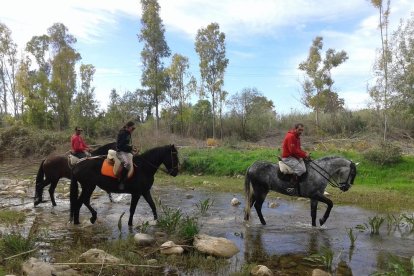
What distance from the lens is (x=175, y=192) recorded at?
56.1 ft

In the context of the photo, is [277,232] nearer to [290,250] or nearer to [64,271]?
[290,250]

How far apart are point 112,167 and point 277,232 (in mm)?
4570

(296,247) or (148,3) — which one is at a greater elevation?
(148,3)

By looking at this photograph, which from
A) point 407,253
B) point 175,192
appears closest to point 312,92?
point 175,192

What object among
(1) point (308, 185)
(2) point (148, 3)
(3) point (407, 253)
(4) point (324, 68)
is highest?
(2) point (148, 3)

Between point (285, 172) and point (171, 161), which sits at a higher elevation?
point (171, 161)

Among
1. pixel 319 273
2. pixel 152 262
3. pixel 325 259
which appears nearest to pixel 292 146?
pixel 325 259

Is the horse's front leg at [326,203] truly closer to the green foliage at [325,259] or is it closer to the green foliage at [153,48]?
the green foliage at [325,259]

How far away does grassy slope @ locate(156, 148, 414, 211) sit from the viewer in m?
14.6

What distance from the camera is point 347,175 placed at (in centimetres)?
1066

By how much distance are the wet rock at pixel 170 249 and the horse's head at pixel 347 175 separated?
5.15 m

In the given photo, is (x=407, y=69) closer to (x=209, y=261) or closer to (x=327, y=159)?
(x=327, y=159)

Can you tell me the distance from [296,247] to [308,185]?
246 cm

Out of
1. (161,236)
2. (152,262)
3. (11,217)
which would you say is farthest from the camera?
(11,217)
